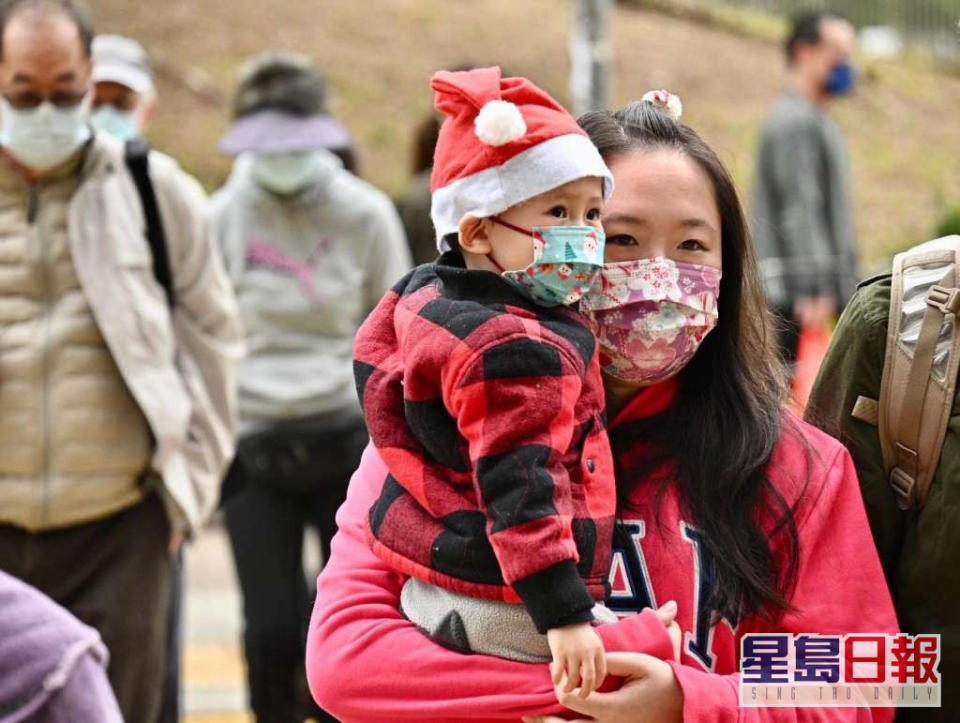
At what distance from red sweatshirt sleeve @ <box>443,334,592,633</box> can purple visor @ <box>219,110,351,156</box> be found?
152 inches

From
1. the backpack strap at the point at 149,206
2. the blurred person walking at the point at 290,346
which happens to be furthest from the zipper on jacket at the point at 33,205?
the blurred person walking at the point at 290,346

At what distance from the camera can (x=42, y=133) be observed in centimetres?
454

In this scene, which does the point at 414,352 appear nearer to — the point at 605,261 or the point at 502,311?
the point at 502,311

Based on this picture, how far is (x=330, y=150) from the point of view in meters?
6.73

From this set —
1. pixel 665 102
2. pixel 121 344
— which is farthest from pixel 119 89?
pixel 665 102

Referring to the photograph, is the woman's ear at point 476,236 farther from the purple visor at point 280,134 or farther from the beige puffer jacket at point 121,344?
the purple visor at point 280,134

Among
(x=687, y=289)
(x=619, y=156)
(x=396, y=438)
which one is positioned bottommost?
(x=396, y=438)

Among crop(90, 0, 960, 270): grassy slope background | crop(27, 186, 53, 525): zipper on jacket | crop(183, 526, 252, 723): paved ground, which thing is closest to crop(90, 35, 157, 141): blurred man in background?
crop(27, 186, 53, 525): zipper on jacket

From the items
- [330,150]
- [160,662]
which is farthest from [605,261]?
[330,150]

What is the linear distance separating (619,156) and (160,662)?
109 inches

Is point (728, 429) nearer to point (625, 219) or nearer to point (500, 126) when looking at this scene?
point (625, 219)

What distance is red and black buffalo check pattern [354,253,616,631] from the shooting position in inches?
85.4

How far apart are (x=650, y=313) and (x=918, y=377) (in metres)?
0.46

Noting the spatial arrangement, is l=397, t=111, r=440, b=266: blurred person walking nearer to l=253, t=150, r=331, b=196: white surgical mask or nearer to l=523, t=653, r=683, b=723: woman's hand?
l=253, t=150, r=331, b=196: white surgical mask
